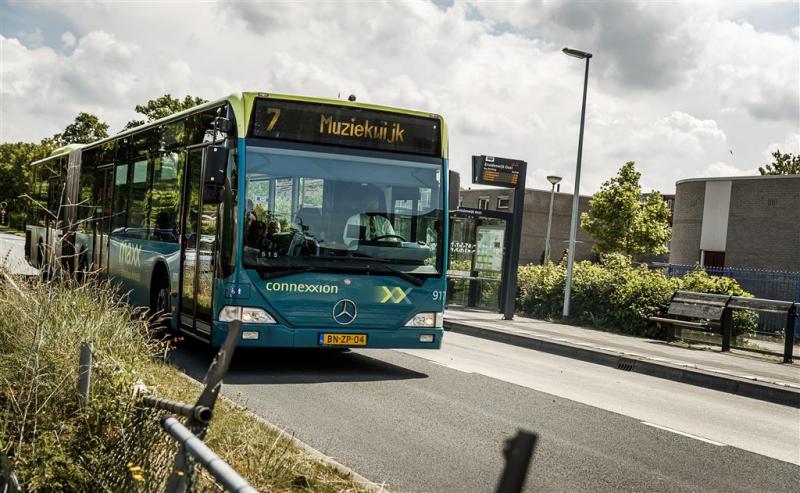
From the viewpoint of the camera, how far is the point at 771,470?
735 cm

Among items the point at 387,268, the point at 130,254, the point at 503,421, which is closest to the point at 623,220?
the point at 130,254

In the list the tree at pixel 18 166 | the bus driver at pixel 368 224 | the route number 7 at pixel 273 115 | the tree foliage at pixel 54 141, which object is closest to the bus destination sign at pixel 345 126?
the route number 7 at pixel 273 115

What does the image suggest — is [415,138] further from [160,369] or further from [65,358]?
[65,358]

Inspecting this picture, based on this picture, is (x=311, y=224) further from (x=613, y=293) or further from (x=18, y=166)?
(x=18, y=166)

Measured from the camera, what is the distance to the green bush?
20.1m

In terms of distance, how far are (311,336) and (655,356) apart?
7.28 m

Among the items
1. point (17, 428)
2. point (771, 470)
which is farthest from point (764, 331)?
point (17, 428)

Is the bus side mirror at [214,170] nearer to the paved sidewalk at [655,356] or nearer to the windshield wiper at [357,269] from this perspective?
the windshield wiper at [357,269]

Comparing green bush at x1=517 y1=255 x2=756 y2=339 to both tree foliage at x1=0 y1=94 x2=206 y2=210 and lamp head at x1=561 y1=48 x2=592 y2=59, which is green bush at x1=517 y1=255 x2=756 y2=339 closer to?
lamp head at x1=561 y1=48 x2=592 y2=59

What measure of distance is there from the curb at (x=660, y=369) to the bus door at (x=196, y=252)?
698cm

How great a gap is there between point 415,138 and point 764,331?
16214 mm

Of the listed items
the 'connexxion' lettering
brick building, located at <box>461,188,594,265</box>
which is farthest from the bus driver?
brick building, located at <box>461,188,594,265</box>

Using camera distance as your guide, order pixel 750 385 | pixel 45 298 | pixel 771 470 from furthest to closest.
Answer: pixel 750 385
pixel 771 470
pixel 45 298

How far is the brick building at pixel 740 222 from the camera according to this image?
1495 inches
